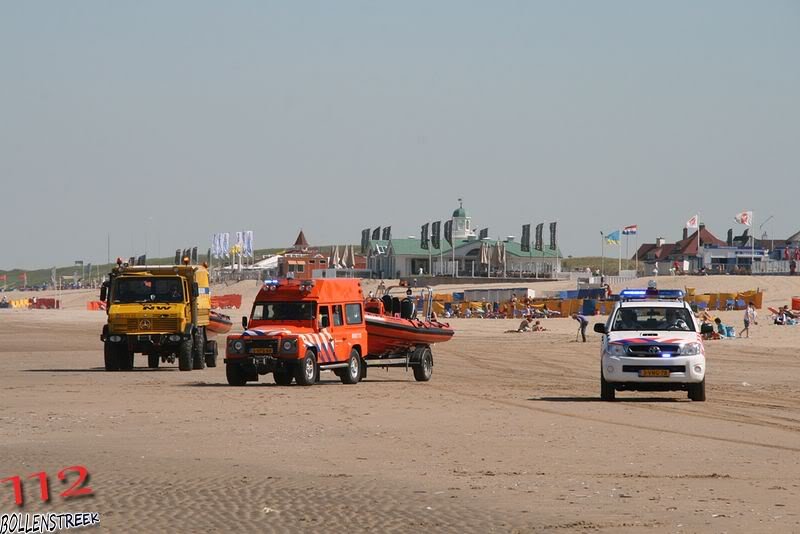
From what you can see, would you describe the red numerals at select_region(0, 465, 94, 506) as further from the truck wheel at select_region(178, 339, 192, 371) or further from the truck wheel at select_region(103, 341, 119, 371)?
Answer: the truck wheel at select_region(103, 341, 119, 371)

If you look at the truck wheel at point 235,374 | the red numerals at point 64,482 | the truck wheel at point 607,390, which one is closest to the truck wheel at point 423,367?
the truck wheel at point 235,374

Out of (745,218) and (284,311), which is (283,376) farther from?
(745,218)

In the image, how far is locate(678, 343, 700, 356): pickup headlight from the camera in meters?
21.0

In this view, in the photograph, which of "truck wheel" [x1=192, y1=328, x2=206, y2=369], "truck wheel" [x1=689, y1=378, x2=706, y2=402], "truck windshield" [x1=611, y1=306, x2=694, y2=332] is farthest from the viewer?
"truck wheel" [x1=192, y1=328, x2=206, y2=369]

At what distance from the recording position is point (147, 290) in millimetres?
31188

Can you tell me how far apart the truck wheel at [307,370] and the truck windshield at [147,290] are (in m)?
6.88

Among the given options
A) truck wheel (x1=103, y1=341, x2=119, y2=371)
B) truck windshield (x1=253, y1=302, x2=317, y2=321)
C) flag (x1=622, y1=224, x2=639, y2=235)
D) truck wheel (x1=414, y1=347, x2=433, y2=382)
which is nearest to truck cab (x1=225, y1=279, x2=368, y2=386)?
truck windshield (x1=253, y1=302, x2=317, y2=321)

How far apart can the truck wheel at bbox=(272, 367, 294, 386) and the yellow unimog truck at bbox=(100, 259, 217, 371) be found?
6095 millimetres

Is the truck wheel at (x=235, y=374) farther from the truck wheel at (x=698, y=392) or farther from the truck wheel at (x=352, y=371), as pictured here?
the truck wheel at (x=698, y=392)

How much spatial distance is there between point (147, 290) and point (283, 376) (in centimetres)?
705

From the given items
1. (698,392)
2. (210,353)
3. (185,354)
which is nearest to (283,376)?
(185,354)

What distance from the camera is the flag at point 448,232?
13838 cm

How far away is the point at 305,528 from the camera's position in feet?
31.8

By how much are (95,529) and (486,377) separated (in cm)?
2152
